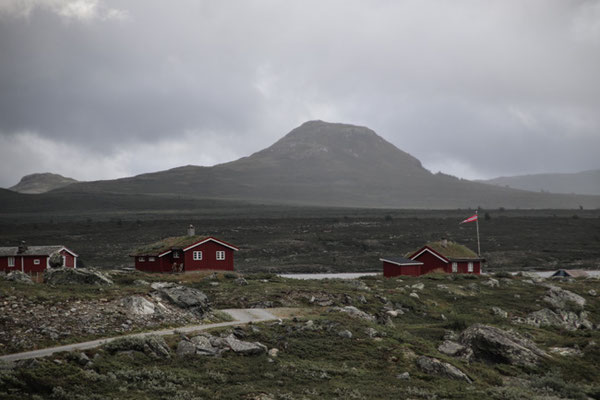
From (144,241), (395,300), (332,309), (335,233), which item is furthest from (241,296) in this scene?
(335,233)

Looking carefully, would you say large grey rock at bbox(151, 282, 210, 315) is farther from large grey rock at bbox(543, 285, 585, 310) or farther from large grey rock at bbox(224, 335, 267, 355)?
large grey rock at bbox(543, 285, 585, 310)

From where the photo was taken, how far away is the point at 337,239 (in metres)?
130

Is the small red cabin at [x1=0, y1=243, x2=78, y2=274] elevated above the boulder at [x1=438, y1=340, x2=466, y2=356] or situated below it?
above

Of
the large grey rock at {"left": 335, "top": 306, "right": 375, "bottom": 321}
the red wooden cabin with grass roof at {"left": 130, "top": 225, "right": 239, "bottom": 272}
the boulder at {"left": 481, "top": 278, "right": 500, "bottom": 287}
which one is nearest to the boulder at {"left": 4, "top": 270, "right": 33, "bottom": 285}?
the large grey rock at {"left": 335, "top": 306, "right": 375, "bottom": 321}

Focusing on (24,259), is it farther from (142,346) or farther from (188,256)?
(142,346)

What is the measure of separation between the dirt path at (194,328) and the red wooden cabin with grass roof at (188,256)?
24.2 meters

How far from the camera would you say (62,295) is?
99.9 ft

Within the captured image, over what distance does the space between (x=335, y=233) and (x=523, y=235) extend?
44088mm

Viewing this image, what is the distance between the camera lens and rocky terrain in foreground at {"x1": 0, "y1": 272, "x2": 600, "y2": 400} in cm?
2059

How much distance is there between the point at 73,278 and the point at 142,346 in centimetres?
1833

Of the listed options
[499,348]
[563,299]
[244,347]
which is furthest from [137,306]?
[563,299]

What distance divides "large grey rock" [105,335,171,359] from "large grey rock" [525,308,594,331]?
2983 cm

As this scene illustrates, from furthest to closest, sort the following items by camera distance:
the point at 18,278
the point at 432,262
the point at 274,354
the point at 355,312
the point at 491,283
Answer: the point at 432,262, the point at 491,283, the point at 18,278, the point at 355,312, the point at 274,354

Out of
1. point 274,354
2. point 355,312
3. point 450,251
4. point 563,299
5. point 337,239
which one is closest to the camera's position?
point 274,354
